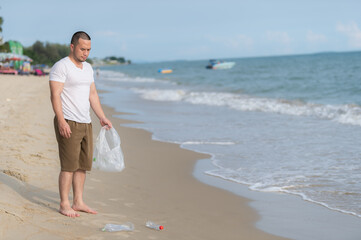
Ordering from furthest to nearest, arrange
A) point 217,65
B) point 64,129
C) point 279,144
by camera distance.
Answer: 1. point 217,65
2. point 279,144
3. point 64,129

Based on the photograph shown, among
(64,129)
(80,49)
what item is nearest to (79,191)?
(64,129)

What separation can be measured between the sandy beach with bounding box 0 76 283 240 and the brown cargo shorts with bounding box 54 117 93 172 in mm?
493

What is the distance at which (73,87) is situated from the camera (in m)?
3.66

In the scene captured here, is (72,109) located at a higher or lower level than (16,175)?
higher

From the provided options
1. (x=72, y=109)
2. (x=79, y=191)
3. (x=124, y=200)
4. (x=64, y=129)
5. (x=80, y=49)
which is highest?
(x=80, y=49)

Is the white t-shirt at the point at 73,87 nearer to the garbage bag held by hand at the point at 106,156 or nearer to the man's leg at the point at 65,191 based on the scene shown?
the garbage bag held by hand at the point at 106,156

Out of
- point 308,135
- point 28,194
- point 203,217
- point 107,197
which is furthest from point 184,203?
point 308,135

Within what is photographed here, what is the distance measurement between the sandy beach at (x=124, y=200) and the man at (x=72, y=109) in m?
0.37

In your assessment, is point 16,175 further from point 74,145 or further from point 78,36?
point 78,36

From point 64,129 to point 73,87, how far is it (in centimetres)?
37

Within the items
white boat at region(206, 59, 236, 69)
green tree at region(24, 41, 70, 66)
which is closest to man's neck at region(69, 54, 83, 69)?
white boat at region(206, 59, 236, 69)

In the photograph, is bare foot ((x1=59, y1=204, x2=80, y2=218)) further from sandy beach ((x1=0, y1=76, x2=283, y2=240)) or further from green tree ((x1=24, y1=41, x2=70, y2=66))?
green tree ((x1=24, y1=41, x2=70, y2=66))

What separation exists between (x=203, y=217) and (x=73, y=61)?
199cm

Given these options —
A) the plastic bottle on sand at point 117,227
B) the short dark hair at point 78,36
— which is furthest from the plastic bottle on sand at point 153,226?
the short dark hair at point 78,36
